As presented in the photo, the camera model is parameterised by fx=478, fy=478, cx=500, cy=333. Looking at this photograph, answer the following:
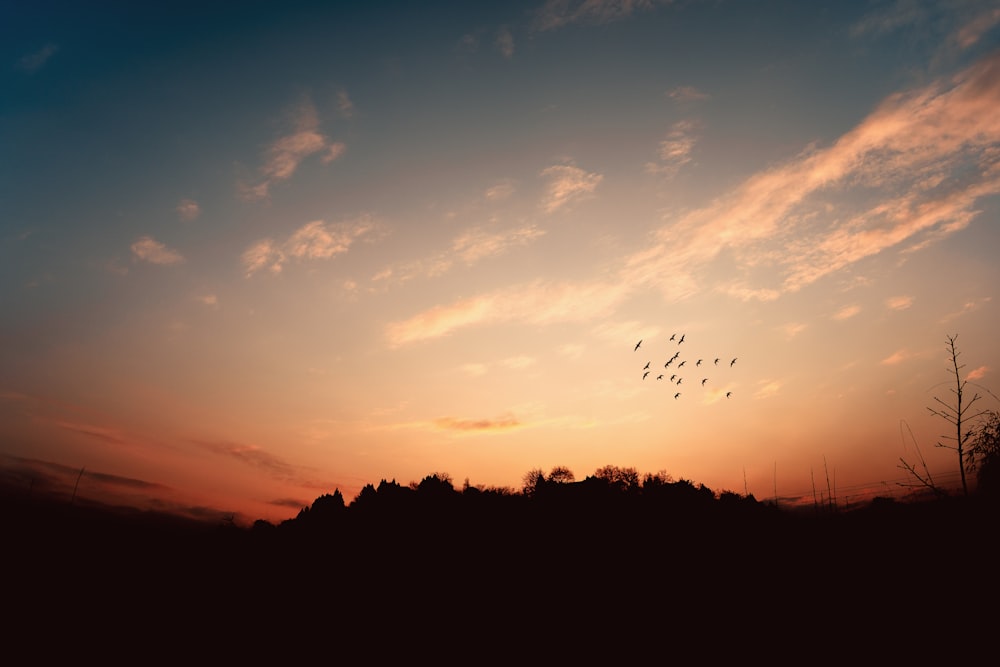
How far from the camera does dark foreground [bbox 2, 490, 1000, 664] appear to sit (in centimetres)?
5209

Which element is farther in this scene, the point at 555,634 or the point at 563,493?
the point at 563,493

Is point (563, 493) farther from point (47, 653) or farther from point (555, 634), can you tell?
point (47, 653)

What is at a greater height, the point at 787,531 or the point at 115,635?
the point at 787,531

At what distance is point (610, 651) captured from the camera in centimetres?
5897

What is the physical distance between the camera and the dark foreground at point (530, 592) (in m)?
52.1

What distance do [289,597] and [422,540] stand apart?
24414 mm

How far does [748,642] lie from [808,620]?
7.81 metres

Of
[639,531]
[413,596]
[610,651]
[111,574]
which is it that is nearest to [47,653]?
[111,574]

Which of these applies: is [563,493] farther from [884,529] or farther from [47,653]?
[47,653]

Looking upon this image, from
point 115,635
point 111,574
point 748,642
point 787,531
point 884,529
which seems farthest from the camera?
point 111,574

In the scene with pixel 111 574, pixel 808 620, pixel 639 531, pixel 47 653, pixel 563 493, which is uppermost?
pixel 563 493

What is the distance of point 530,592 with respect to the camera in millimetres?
72875

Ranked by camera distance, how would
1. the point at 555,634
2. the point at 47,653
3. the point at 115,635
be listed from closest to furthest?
the point at 555,634, the point at 47,653, the point at 115,635

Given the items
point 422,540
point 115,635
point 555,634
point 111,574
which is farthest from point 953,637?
point 111,574
